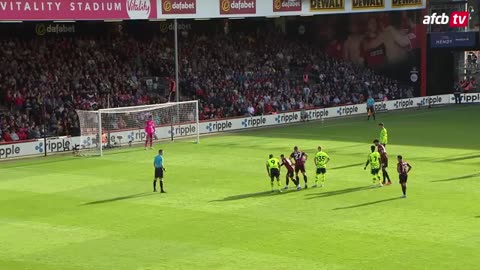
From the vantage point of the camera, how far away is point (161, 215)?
87.5ft

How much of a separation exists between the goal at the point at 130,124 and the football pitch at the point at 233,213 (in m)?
1.62

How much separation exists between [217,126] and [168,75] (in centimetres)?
807

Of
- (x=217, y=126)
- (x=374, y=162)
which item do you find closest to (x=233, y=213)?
(x=374, y=162)

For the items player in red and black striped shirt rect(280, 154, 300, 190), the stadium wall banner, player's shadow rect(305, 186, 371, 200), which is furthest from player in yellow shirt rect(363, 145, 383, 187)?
the stadium wall banner

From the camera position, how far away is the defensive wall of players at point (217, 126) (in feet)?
139

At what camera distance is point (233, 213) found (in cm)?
2667

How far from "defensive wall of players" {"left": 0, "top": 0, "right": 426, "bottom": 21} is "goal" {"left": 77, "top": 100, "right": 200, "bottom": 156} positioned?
5.85 metres

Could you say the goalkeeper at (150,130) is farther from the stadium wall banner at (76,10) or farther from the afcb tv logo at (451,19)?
the afcb tv logo at (451,19)

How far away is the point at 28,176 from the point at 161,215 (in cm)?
1110

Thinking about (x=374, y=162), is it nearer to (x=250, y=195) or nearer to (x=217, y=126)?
(x=250, y=195)

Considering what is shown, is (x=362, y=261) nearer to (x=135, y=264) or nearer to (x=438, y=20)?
(x=135, y=264)

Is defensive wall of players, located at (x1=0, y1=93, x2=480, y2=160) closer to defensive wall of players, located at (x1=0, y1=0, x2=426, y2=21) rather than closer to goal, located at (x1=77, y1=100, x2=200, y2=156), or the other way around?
goal, located at (x1=77, y1=100, x2=200, y2=156)

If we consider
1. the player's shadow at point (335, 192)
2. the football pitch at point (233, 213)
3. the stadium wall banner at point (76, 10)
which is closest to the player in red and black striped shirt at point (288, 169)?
the football pitch at point (233, 213)

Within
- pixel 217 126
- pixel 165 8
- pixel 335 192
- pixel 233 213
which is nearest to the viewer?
pixel 233 213
